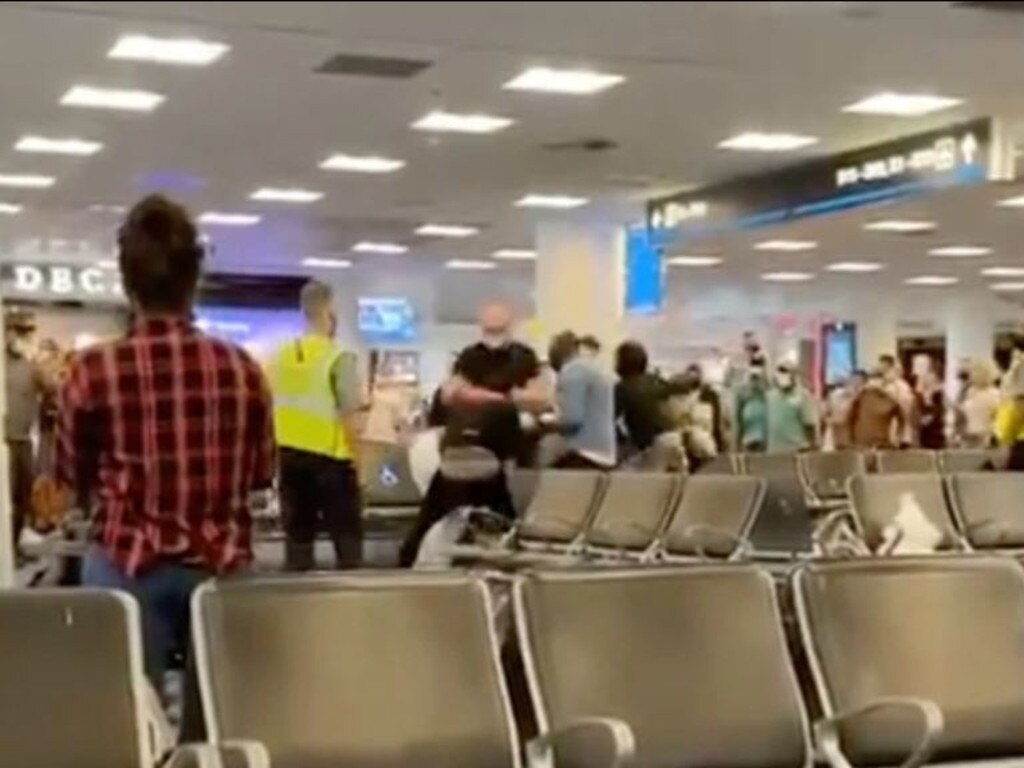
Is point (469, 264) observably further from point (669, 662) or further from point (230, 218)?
point (669, 662)

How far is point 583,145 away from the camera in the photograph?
555 inches

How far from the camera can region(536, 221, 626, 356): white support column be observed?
18.2 m

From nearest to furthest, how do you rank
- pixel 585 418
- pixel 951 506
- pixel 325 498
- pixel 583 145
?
pixel 951 506 < pixel 325 498 < pixel 585 418 < pixel 583 145

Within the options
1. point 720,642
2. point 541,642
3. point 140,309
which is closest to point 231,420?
point 140,309

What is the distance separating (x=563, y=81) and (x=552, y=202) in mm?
6376

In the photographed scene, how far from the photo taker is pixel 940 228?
19.0 m

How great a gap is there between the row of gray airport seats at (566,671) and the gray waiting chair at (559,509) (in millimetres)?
3744

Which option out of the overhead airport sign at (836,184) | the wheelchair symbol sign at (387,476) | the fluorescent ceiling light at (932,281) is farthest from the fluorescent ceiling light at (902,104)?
the fluorescent ceiling light at (932,281)

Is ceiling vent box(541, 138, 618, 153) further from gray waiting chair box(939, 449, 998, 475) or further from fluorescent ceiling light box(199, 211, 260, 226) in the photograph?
fluorescent ceiling light box(199, 211, 260, 226)

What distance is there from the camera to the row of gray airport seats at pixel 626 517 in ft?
23.8

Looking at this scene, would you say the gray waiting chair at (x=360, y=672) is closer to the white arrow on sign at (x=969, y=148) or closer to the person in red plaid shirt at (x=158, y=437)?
the person in red plaid shirt at (x=158, y=437)

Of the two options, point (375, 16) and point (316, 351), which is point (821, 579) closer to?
point (375, 16)

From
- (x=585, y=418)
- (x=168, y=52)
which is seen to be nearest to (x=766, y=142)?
(x=585, y=418)

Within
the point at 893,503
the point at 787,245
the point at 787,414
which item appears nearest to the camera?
the point at 893,503
